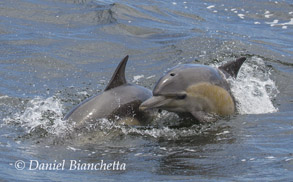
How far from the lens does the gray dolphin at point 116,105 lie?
385 inches

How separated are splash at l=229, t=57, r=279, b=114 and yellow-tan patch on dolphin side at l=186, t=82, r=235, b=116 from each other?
0.42 metres

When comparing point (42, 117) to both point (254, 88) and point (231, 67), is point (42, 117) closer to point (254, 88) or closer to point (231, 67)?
point (231, 67)

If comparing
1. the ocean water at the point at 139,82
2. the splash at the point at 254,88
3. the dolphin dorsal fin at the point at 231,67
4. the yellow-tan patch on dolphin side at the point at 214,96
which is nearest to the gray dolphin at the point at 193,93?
the yellow-tan patch on dolphin side at the point at 214,96

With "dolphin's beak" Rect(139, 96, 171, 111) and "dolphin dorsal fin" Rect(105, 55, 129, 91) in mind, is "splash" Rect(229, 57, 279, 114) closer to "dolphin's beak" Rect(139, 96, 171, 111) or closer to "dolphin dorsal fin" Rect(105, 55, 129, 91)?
"dolphin's beak" Rect(139, 96, 171, 111)

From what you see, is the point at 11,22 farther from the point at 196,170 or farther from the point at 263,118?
the point at 196,170

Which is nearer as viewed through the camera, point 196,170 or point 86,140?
point 196,170

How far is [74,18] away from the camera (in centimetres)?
1942

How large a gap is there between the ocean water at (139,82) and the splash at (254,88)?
3 centimetres

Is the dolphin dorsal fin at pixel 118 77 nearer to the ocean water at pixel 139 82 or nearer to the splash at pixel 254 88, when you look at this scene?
the ocean water at pixel 139 82

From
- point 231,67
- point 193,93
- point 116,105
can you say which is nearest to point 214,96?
point 193,93

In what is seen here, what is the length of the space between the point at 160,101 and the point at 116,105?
86cm

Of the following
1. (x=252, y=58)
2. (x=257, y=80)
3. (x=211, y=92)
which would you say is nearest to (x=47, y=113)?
(x=211, y=92)

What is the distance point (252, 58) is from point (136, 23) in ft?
17.6

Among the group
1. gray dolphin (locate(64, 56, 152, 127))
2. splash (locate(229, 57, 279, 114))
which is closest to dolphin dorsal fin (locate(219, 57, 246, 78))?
splash (locate(229, 57, 279, 114))
